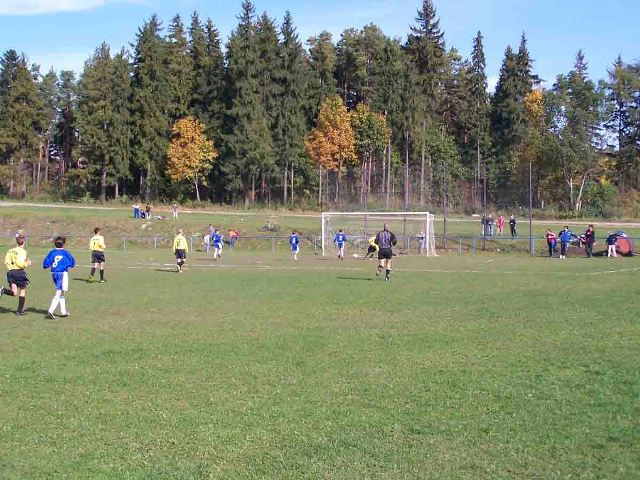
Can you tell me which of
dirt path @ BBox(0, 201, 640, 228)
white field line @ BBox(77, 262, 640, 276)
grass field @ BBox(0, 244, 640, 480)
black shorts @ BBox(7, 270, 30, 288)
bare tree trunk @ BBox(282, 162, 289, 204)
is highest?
bare tree trunk @ BBox(282, 162, 289, 204)

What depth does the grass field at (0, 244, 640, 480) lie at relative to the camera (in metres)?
6.07

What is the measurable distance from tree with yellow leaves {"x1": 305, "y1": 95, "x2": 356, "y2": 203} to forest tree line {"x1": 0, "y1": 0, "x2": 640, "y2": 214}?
0.42 feet

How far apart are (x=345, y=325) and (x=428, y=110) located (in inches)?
2598

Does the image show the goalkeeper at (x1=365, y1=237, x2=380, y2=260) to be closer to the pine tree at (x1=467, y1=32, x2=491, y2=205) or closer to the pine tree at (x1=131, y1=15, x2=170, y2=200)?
the pine tree at (x1=131, y1=15, x2=170, y2=200)

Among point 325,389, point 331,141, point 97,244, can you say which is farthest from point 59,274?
point 331,141

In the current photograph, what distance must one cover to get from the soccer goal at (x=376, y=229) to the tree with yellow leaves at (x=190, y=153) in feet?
99.8

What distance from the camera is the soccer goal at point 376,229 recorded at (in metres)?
41.8

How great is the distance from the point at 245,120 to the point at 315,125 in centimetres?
1052

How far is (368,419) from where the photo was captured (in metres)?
7.24

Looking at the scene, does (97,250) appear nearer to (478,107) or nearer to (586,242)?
(586,242)

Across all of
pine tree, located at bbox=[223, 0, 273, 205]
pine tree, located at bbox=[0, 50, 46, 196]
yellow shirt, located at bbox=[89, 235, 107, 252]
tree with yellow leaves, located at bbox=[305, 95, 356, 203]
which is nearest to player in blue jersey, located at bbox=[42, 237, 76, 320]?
yellow shirt, located at bbox=[89, 235, 107, 252]

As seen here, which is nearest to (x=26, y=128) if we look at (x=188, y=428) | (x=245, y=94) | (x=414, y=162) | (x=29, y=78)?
(x=29, y=78)

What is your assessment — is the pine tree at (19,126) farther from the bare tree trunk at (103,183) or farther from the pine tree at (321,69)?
the pine tree at (321,69)

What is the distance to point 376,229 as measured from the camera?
147 ft
